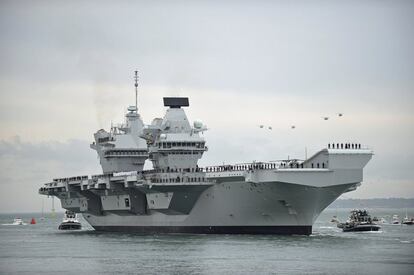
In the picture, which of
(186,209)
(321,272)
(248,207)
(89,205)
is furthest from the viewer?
(89,205)

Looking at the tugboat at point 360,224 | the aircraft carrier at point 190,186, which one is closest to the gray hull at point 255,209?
the aircraft carrier at point 190,186

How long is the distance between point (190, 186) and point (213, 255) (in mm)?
11298

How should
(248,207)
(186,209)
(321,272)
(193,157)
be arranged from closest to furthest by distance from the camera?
1. (321,272)
2. (248,207)
3. (186,209)
4. (193,157)

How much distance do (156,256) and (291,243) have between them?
8.70 m

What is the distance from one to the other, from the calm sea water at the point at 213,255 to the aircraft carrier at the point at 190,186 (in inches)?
53.9

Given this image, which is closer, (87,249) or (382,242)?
(87,249)

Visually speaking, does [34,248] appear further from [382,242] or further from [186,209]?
[382,242]

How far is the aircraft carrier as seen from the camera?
165 feet

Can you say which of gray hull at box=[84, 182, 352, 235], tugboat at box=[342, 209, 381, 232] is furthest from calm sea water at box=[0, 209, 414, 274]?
tugboat at box=[342, 209, 381, 232]

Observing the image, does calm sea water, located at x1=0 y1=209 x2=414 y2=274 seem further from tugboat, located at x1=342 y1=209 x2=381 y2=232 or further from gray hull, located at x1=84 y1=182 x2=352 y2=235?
tugboat, located at x1=342 y1=209 x2=381 y2=232

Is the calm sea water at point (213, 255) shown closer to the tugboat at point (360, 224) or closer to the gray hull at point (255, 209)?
the gray hull at point (255, 209)

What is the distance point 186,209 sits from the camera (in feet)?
188

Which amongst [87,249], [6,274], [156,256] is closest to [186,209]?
[87,249]

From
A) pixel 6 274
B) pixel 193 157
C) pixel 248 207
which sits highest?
pixel 193 157
